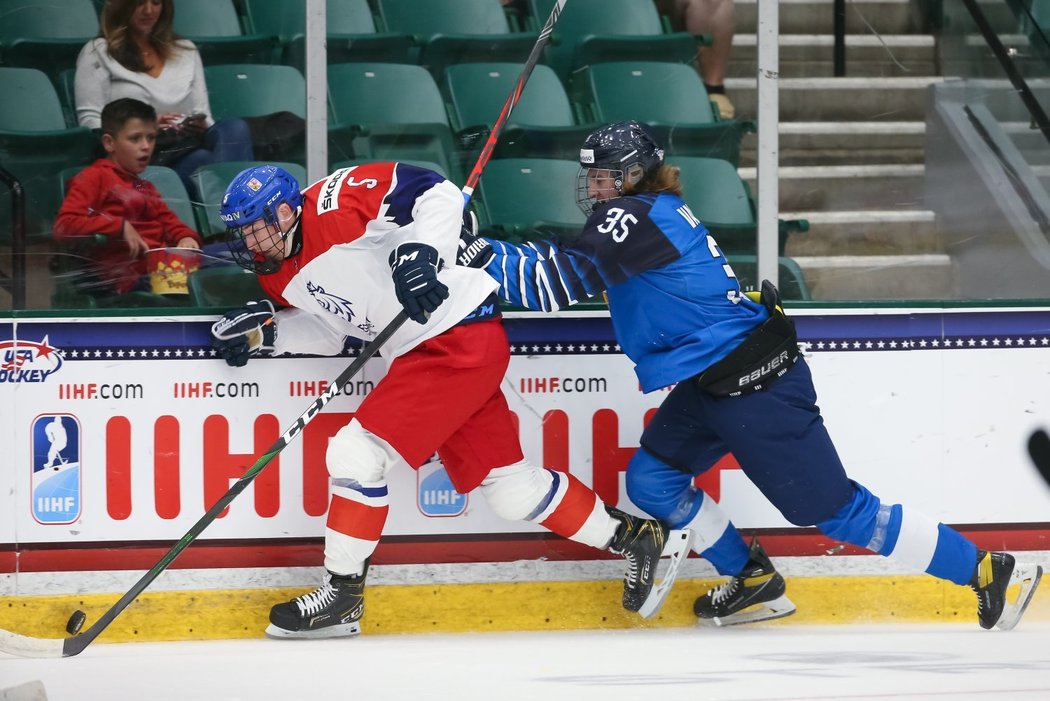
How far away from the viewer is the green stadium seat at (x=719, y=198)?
132 inches

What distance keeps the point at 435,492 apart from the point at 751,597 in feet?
2.74

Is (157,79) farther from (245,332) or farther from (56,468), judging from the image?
(56,468)

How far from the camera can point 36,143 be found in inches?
124

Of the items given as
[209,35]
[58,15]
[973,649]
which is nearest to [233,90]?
[209,35]

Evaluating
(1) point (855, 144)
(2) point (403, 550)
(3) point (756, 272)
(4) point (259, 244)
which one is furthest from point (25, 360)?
(1) point (855, 144)

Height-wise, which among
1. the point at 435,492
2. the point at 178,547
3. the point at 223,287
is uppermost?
the point at 223,287

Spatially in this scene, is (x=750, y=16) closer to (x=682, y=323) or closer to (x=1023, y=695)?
(x=682, y=323)

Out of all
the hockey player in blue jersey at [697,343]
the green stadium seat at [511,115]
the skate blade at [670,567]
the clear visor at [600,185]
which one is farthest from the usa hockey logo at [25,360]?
the skate blade at [670,567]

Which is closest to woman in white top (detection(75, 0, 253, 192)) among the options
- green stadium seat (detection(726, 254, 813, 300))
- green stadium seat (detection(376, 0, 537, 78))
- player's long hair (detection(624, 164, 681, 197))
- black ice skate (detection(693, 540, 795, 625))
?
green stadium seat (detection(376, 0, 537, 78))

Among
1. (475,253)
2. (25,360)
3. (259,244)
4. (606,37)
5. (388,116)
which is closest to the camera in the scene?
(259,244)

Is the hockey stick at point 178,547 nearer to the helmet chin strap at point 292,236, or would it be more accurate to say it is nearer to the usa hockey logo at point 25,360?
the helmet chin strap at point 292,236

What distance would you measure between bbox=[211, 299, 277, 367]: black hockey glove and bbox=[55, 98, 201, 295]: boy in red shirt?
0.26 meters

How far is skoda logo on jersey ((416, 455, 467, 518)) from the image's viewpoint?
3229 mm

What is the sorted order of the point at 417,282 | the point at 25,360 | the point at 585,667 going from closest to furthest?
the point at 417,282, the point at 585,667, the point at 25,360
